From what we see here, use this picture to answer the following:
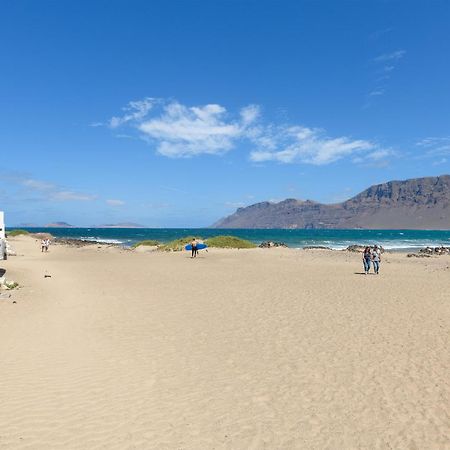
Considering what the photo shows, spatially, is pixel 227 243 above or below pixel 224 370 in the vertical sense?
above

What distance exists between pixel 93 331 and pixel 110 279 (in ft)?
44.1

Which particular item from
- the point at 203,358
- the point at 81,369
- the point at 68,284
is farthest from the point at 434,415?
the point at 68,284

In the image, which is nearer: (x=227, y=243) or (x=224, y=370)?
(x=224, y=370)

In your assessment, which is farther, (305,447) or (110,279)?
(110,279)

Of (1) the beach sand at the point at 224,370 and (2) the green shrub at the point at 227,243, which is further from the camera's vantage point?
(2) the green shrub at the point at 227,243

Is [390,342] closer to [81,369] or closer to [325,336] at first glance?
[325,336]

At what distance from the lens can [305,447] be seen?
22.4 ft

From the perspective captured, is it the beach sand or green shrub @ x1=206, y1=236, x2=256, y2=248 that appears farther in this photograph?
green shrub @ x1=206, y1=236, x2=256, y2=248

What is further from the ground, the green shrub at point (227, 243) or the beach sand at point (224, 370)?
the green shrub at point (227, 243)

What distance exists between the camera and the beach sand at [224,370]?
723 cm

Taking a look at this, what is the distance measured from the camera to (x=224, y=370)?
10305mm

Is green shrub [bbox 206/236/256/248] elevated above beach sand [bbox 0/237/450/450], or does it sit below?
above

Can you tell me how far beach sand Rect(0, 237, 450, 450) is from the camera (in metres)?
7.23

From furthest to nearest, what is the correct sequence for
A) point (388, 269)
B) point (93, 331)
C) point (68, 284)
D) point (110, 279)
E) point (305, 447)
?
point (388, 269) → point (110, 279) → point (68, 284) → point (93, 331) → point (305, 447)
